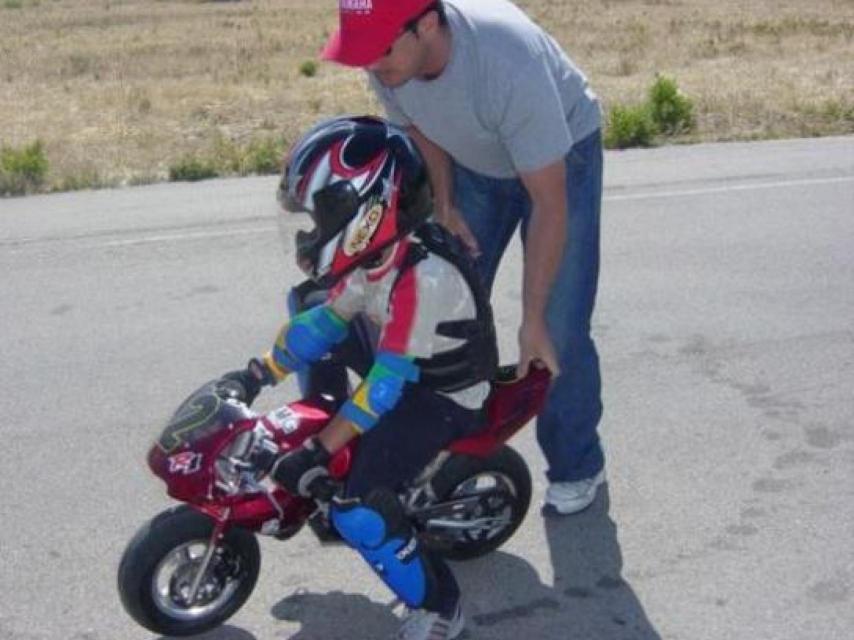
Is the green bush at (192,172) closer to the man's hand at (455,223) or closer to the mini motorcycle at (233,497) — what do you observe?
the man's hand at (455,223)

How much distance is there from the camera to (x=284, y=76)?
21719 millimetres

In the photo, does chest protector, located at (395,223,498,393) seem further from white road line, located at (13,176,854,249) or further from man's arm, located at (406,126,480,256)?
white road line, located at (13,176,854,249)

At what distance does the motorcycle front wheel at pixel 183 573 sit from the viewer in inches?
157

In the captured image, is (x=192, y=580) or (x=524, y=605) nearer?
(x=192, y=580)

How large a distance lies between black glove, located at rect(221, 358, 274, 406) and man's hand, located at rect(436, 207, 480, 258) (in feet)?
2.56

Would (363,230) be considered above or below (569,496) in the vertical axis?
above

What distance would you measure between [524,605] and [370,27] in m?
1.79

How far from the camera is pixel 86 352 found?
6914 millimetres

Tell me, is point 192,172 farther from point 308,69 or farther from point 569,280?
point 308,69

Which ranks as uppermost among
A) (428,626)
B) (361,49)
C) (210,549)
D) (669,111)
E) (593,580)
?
(361,49)

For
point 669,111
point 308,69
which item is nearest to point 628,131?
point 669,111

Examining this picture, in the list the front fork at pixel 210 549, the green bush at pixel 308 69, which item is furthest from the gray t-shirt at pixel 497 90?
the green bush at pixel 308 69

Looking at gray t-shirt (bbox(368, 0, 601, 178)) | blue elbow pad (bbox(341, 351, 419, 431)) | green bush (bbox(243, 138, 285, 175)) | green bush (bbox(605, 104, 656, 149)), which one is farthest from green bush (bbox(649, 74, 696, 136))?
blue elbow pad (bbox(341, 351, 419, 431))

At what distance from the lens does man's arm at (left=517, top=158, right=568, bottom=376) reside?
412cm
